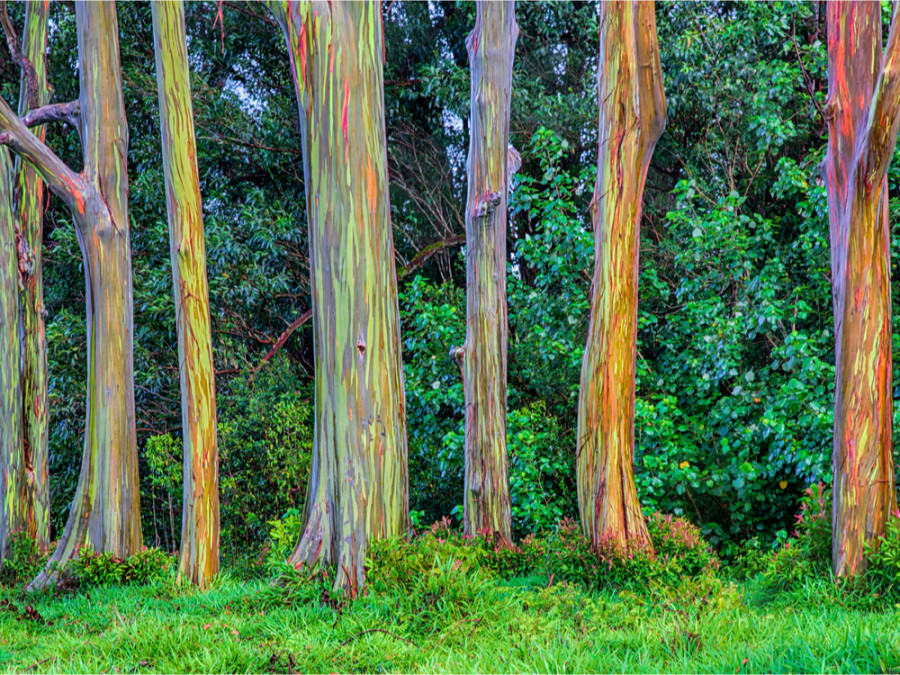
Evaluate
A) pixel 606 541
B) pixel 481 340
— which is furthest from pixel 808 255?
pixel 606 541

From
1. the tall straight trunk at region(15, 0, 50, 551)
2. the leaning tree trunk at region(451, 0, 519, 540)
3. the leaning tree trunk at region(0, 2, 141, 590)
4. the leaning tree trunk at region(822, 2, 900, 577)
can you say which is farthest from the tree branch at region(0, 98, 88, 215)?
the leaning tree trunk at region(822, 2, 900, 577)

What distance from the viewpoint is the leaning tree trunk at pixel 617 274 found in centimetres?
638

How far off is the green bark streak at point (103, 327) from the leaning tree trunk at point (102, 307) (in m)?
0.01

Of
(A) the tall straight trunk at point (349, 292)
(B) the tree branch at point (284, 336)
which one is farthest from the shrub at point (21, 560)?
(A) the tall straight trunk at point (349, 292)

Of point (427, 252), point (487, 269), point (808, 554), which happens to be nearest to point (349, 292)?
point (487, 269)

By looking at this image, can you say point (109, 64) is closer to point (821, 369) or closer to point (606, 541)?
point (606, 541)

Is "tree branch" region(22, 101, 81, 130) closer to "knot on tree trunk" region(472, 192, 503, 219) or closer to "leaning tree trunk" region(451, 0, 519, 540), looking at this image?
"leaning tree trunk" region(451, 0, 519, 540)

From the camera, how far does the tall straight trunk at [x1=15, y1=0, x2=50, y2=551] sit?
9.56m

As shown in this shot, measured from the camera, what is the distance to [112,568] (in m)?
7.51

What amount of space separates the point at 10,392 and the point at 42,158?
3379mm

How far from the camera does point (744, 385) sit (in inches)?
355

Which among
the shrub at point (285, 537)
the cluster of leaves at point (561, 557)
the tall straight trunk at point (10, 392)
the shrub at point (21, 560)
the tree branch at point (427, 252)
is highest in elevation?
the tree branch at point (427, 252)

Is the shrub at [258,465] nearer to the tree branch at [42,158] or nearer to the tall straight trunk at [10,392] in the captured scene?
the tall straight trunk at [10,392]

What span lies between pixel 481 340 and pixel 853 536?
359 cm
